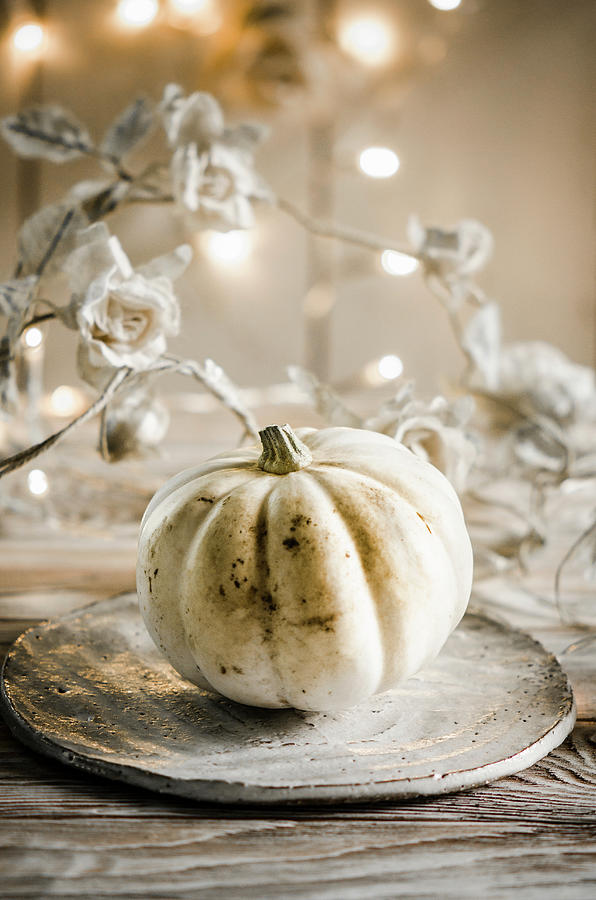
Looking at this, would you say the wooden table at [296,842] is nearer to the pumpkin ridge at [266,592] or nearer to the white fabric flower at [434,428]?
the pumpkin ridge at [266,592]

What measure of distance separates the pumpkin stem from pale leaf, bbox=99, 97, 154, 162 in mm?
466

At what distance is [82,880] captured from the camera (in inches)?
14.9

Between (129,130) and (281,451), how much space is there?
0.49m

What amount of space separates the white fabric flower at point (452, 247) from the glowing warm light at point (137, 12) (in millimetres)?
1199

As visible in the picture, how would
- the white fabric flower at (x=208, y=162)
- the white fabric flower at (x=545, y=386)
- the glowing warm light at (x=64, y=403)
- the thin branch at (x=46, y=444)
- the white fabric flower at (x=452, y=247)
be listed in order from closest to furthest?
the thin branch at (x=46, y=444), the white fabric flower at (x=208, y=162), the white fabric flower at (x=452, y=247), the white fabric flower at (x=545, y=386), the glowing warm light at (x=64, y=403)

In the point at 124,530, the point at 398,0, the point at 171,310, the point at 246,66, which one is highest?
the point at 398,0

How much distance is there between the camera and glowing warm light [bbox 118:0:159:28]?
1803 mm

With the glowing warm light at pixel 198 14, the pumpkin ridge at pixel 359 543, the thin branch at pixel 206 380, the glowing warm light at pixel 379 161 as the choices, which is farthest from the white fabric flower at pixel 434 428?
the glowing warm light at pixel 198 14

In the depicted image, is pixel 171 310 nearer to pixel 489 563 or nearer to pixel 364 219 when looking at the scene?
pixel 489 563

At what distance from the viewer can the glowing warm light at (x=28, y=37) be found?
1.80 meters

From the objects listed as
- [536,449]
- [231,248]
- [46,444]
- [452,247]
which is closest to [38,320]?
[46,444]

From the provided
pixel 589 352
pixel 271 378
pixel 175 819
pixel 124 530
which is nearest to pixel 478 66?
pixel 589 352

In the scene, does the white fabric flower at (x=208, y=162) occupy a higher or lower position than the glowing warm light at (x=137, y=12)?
lower

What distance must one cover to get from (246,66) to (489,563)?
1.50m
